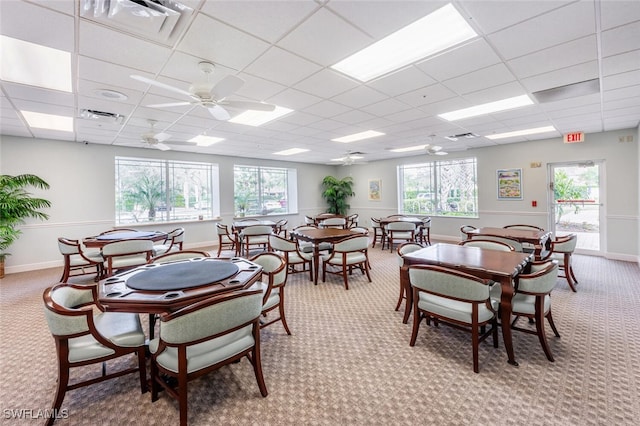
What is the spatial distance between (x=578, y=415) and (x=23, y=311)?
604cm

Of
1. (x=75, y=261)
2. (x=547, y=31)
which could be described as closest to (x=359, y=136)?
(x=547, y=31)

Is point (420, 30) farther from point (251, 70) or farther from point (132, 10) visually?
point (132, 10)

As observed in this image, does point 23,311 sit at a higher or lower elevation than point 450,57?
lower

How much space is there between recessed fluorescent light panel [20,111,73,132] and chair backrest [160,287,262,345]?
479 centimetres

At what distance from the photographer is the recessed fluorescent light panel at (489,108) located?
4036 millimetres

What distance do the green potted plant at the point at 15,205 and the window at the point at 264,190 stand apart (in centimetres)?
459

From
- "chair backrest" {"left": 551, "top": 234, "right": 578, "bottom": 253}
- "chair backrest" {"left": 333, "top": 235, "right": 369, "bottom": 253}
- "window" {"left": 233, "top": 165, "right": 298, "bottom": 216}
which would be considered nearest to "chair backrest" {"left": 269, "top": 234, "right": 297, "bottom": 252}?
"chair backrest" {"left": 333, "top": 235, "right": 369, "bottom": 253}

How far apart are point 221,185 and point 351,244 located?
5723 millimetres

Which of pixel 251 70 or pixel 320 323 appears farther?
pixel 320 323

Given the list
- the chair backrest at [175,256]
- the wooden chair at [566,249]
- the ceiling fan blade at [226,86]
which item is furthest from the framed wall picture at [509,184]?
the chair backrest at [175,256]

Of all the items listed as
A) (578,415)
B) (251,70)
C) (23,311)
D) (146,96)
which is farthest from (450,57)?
(23,311)

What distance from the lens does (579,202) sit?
6445mm

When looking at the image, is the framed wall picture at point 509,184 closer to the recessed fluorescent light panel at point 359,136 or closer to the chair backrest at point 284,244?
the recessed fluorescent light panel at point 359,136

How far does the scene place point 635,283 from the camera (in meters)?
4.38
